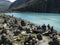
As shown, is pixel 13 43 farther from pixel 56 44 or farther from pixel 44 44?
pixel 56 44

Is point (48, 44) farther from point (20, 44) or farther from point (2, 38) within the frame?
point (2, 38)

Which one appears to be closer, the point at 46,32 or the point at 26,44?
the point at 26,44

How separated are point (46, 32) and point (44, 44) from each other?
8.13 m

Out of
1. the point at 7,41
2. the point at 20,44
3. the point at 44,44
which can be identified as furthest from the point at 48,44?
the point at 7,41

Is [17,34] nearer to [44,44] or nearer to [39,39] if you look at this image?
[39,39]

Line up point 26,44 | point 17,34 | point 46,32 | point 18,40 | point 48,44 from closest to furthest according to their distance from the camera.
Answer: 1. point 26,44
2. point 48,44
3. point 18,40
4. point 17,34
5. point 46,32

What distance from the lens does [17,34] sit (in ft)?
104

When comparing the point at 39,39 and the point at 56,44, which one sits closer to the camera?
the point at 56,44

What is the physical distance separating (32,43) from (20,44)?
1962mm

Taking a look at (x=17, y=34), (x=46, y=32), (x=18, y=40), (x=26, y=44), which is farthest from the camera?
(x=46, y=32)

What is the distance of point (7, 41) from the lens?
83.0 feet

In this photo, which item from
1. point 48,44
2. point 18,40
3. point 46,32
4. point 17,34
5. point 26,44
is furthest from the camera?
point 46,32

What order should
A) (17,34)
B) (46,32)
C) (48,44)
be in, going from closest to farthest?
(48,44) < (17,34) < (46,32)

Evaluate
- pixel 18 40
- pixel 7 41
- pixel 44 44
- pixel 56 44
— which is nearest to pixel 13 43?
pixel 7 41
